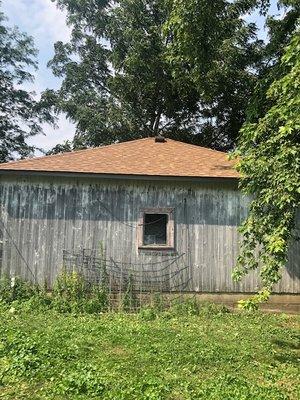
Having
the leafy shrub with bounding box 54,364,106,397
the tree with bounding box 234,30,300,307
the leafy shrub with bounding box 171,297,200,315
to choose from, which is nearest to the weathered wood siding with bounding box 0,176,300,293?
the leafy shrub with bounding box 171,297,200,315

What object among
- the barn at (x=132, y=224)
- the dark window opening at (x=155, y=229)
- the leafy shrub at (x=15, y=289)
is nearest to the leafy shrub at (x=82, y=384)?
the leafy shrub at (x=15, y=289)

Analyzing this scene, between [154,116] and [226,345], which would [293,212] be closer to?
[226,345]

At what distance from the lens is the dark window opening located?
13.0 metres

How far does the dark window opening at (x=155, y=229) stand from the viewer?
1303 centimetres

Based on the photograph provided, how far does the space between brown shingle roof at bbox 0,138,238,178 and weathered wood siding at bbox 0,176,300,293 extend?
0.38 m

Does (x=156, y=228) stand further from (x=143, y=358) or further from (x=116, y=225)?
(x=143, y=358)

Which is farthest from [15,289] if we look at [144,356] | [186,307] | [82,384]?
[82,384]

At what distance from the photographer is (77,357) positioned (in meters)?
7.29

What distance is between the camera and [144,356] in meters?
7.52

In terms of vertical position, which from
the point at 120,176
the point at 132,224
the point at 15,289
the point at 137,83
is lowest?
the point at 15,289

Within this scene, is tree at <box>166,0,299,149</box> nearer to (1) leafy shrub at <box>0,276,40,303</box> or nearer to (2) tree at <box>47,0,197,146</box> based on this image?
(2) tree at <box>47,0,197,146</box>

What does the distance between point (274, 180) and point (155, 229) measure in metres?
5.32

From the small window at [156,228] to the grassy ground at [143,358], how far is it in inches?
103

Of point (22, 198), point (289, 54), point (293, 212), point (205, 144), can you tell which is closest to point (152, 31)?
point (205, 144)
